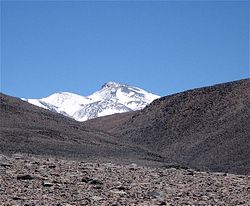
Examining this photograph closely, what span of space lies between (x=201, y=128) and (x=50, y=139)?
3109 centimetres

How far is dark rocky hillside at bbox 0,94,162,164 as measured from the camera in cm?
2451

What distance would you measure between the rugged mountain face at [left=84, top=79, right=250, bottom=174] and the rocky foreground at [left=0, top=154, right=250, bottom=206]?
65.5ft

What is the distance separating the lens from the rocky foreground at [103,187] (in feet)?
36.5

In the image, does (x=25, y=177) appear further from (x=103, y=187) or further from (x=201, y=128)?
(x=201, y=128)

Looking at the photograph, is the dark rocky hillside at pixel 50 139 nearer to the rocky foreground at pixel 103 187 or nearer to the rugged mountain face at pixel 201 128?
the rugged mountain face at pixel 201 128

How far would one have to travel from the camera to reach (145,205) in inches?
432

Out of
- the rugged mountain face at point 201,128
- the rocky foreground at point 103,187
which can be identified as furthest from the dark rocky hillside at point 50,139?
the rocky foreground at point 103,187

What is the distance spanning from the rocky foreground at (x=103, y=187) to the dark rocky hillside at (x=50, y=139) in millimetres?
7097

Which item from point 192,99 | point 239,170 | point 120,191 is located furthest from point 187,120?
point 120,191

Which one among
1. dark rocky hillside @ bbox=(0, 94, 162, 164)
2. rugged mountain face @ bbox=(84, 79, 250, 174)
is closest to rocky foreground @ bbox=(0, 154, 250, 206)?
dark rocky hillside @ bbox=(0, 94, 162, 164)

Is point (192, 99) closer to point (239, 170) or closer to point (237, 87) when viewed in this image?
point (237, 87)

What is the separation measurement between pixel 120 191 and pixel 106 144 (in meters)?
20.4

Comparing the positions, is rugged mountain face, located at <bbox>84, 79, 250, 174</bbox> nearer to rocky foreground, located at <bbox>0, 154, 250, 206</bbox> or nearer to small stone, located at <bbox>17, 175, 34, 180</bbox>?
rocky foreground, located at <bbox>0, 154, 250, 206</bbox>

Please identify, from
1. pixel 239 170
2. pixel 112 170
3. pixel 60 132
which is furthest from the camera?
pixel 239 170
